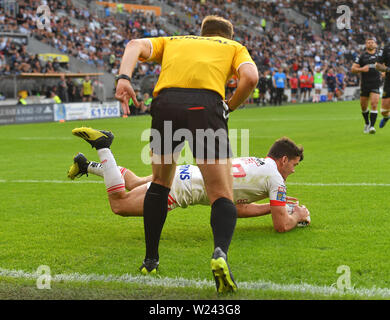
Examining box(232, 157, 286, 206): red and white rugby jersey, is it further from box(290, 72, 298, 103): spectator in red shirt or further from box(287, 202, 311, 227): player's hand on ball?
box(290, 72, 298, 103): spectator in red shirt

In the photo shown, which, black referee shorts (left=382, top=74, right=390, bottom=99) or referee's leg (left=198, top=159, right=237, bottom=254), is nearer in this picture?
referee's leg (left=198, top=159, right=237, bottom=254)

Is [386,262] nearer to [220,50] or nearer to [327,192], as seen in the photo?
[220,50]

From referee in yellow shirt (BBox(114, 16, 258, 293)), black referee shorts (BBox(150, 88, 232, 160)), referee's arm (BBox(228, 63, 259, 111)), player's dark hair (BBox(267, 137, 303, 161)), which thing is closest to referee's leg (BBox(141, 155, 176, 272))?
referee in yellow shirt (BBox(114, 16, 258, 293))

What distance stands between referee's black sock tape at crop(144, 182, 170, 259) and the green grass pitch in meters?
0.22

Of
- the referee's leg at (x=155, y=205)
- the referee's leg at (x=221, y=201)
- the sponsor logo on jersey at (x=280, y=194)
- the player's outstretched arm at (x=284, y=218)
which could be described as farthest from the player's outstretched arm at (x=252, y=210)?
the referee's leg at (x=221, y=201)

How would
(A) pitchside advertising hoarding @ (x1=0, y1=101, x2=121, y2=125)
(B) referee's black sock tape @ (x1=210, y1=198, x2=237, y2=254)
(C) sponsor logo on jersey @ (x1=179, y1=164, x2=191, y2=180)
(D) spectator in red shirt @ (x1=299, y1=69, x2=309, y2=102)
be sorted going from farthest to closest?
(D) spectator in red shirt @ (x1=299, y1=69, x2=309, y2=102), (A) pitchside advertising hoarding @ (x1=0, y1=101, x2=121, y2=125), (C) sponsor logo on jersey @ (x1=179, y1=164, x2=191, y2=180), (B) referee's black sock tape @ (x1=210, y1=198, x2=237, y2=254)

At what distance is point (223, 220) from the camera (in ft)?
12.4

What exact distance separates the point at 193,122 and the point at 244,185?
4.83 feet

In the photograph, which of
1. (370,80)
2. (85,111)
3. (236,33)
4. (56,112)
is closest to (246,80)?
(370,80)

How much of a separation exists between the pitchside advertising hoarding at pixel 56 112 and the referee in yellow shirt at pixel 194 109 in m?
20.7

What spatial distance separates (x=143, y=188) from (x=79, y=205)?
1784mm

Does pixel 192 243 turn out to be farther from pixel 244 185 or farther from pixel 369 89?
pixel 369 89

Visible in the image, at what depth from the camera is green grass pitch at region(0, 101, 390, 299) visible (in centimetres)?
375

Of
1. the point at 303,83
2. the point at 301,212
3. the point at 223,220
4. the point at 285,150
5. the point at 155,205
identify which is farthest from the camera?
the point at 303,83
